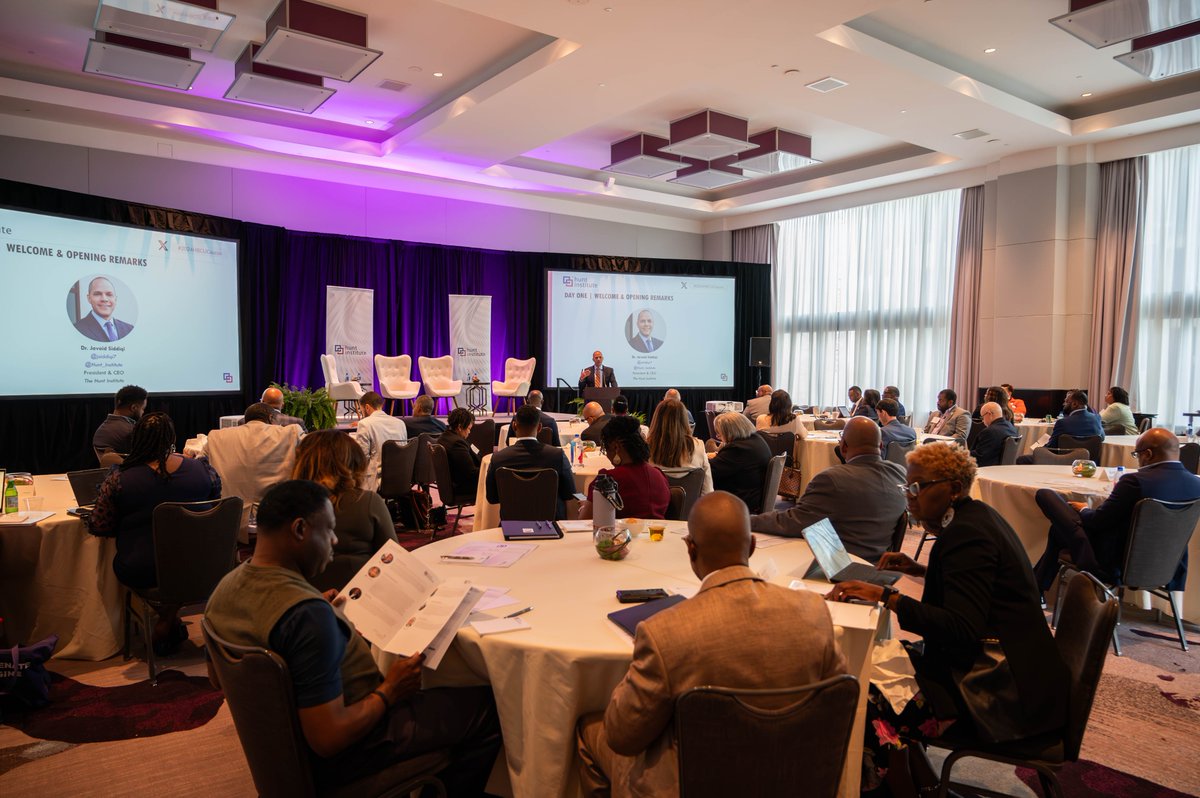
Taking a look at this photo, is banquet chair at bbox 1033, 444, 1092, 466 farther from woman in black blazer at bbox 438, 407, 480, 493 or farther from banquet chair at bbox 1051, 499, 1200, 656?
woman in black blazer at bbox 438, 407, 480, 493

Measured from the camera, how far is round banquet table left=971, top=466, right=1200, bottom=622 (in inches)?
175

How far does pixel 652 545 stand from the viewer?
307 cm

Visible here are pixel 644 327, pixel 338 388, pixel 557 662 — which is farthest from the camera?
pixel 644 327

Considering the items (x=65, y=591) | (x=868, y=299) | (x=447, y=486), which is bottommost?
(x=65, y=591)

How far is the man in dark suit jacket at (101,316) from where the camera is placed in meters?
8.59

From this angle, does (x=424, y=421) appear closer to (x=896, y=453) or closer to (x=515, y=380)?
(x=896, y=453)

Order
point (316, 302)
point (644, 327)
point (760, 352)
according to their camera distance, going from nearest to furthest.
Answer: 1. point (316, 302)
2. point (644, 327)
3. point (760, 352)

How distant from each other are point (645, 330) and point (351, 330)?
5.21 metres

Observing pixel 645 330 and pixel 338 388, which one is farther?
pixel 645 330

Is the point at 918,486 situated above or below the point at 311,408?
above

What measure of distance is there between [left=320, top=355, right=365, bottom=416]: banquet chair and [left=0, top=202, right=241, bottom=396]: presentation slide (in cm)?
114

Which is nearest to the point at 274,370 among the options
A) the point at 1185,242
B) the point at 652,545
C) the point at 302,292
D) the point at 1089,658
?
the point at 302,292

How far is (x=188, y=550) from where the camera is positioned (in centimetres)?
354

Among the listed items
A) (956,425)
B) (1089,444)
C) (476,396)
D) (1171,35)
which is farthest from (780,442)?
(476,396)
